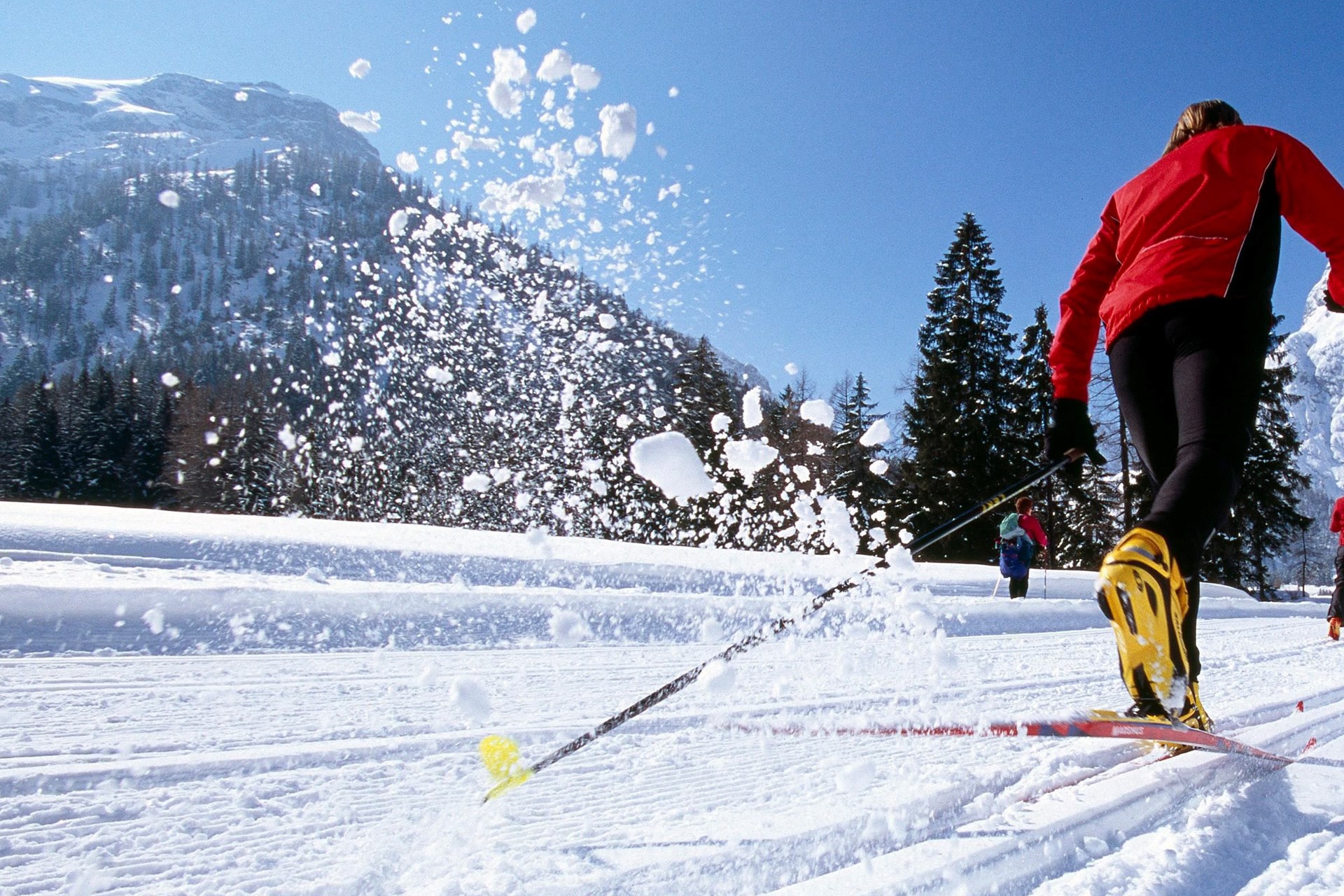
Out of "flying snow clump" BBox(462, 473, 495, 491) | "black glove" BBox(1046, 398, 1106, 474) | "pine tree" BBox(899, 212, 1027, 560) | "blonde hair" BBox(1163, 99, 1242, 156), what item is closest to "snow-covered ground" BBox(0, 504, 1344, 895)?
"black glove" BBox(1046, 398, 1106, 474)

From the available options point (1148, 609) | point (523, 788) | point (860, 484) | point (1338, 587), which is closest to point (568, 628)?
point (523, 788)

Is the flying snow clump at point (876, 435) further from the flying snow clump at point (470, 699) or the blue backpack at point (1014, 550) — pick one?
the blue backpack at point (1014, 550)

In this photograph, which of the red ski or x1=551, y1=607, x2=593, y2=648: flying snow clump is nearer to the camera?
the red ski

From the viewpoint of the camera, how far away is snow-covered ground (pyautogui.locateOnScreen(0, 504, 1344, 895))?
47.2 inches

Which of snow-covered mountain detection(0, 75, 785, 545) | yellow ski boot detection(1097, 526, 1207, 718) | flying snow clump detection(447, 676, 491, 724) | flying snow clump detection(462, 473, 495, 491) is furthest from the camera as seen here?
flying snow clump detection(462, 473, 495, 491)

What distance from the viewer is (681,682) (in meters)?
1.66

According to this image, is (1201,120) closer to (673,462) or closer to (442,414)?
(673,462)

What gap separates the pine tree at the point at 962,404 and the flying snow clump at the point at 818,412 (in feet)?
51.3

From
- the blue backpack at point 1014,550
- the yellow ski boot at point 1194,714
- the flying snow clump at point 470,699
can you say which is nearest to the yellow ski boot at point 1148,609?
the yellow ski boot at point 1194,714

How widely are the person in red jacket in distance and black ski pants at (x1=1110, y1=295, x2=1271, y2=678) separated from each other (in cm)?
639

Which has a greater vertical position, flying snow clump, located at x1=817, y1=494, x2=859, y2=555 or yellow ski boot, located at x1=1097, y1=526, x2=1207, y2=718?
flying snow clump, located at x1=817, y1=494, x2=859, y2=555

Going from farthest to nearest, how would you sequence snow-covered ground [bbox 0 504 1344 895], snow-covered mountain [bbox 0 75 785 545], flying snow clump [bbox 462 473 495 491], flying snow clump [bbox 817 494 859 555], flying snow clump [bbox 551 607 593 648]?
flying snow clump [bbox 462 473 495 491] < snow-covered mountain [bbox 0 75 785 545] < flying snow clump [bbox 817 494 859 555] < flying snow clump [bbox 551 607 593 648] < snow-covered ground [bbox 0 504 1344 895]

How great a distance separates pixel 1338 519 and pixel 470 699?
908 centimetres

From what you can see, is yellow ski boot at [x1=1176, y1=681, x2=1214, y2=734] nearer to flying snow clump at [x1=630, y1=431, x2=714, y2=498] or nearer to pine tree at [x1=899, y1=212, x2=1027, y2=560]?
flying snow clump at [x1=630, y1=431, x2=714, y2=498]
